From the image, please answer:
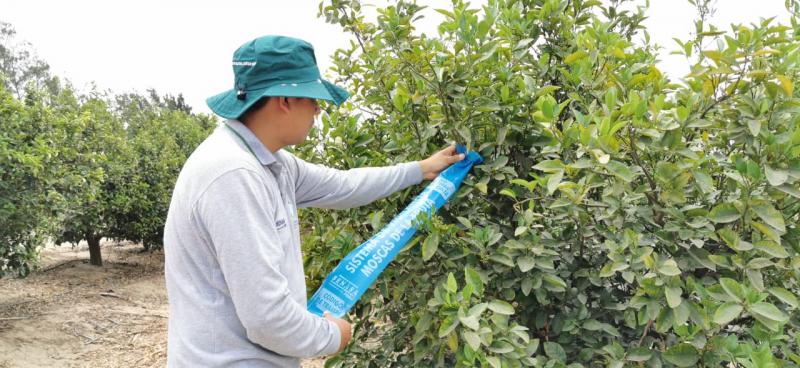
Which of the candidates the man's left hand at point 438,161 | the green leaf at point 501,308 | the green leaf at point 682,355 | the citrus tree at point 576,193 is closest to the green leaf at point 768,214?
the citrus tree at point 576,193

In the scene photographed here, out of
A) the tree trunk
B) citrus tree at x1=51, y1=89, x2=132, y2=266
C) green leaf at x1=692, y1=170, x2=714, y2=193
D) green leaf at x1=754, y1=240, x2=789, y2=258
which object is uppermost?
green leaf at x1=692, y1=170, x2=714, y2=193

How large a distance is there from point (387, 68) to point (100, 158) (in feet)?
23.1

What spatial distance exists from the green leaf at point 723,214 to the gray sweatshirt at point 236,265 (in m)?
1.12

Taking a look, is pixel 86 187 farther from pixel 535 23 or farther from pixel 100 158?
pixel 535 23

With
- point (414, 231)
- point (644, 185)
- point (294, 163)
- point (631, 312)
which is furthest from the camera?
point (294, 163)

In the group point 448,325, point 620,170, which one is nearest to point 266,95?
point 448,325

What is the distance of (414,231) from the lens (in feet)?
6.46

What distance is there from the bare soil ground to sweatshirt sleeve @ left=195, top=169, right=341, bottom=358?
3.78 meters

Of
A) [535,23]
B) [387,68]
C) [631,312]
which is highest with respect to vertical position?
[535,23]

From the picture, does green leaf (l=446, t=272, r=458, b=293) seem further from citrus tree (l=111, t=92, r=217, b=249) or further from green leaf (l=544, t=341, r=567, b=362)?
citrus tree (l=111, t=92, r=217, b=249)

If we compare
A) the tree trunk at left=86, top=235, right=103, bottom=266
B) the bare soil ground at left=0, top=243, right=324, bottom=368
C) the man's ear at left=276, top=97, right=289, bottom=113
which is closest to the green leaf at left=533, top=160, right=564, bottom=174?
the man's ear at left=276, top=97, right=289, bottom=113

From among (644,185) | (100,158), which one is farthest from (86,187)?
(644,185)

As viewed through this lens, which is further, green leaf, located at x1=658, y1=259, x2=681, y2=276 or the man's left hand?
the man's left hand

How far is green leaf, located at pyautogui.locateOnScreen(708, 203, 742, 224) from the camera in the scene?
5.14 ft
